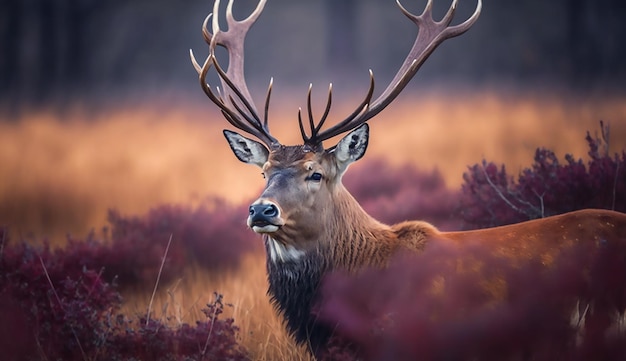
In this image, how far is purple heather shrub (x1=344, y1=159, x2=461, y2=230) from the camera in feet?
25.7

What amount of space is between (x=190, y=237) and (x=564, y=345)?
5282mm

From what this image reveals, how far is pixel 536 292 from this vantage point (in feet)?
11.4

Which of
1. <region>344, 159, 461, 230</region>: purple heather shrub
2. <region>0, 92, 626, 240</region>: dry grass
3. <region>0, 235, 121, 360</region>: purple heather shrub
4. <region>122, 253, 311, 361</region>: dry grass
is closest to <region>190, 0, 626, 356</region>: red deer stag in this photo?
<region>122, 253, 311, 361</region>: dry grass

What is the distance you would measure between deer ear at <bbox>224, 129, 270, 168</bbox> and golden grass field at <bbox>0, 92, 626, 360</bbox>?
2164 mm

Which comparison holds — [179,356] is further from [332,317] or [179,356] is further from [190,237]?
→ [190,237]

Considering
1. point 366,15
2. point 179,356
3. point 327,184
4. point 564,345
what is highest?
point 366,15

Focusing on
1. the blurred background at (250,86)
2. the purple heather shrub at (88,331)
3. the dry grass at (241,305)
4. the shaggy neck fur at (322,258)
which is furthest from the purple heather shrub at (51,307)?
the blurred background at (250,86)

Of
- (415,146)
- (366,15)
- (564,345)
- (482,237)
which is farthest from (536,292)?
(366,15)

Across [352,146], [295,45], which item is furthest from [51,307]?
[295,45]

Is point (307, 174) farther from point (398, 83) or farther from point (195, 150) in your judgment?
point (195, 150)

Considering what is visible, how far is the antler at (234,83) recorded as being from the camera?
5148mm

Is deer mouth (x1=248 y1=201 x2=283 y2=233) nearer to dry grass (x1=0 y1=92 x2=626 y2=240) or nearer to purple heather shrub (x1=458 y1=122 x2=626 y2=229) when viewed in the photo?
purple heather shrub (x1=458 y1=122 x2=626 y2=229)

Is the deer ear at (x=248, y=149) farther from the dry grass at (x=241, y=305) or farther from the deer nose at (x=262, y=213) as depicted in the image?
the dry grass at (x=241, y=305)

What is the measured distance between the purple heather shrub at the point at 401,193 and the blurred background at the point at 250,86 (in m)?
0.35
